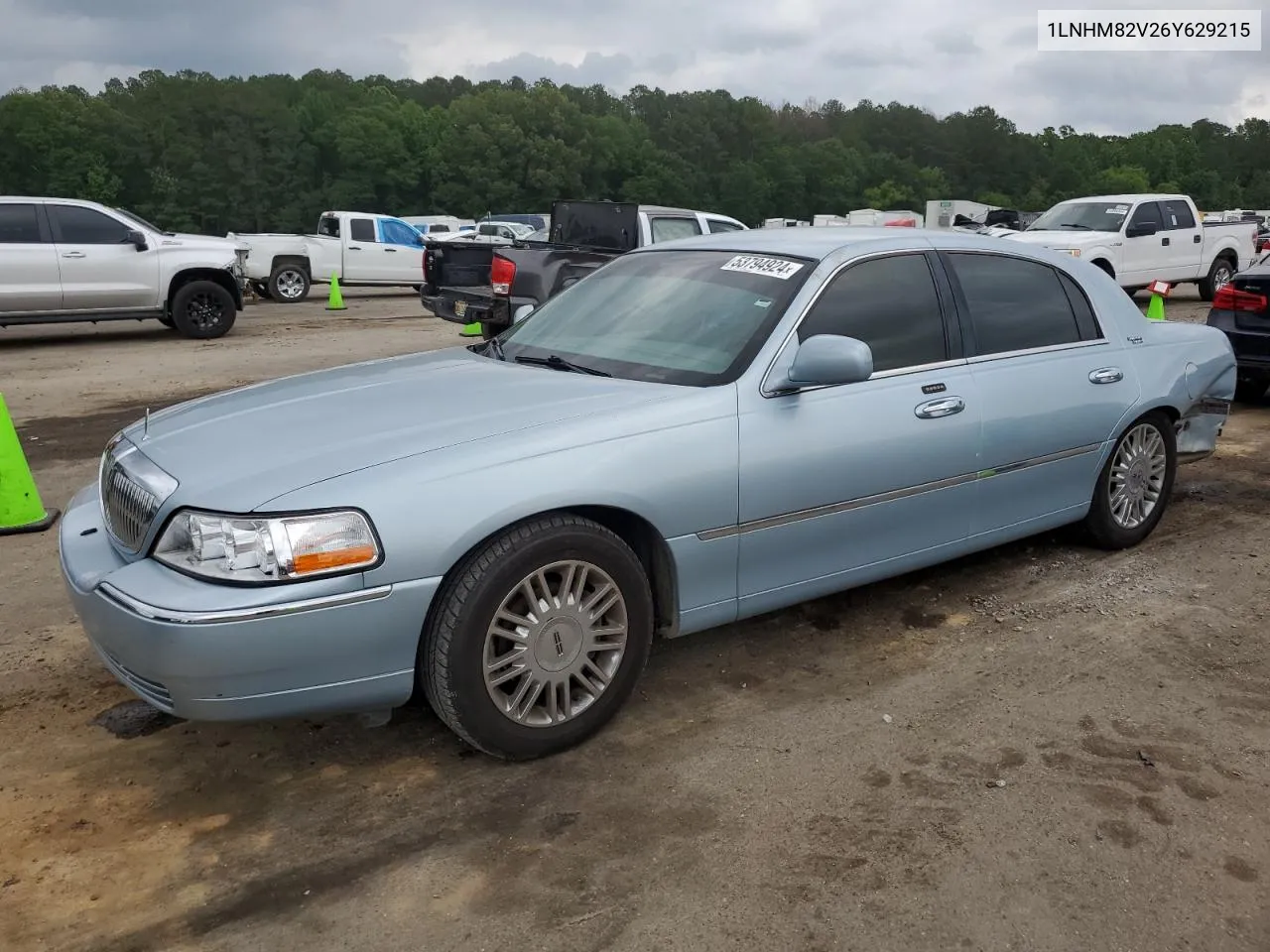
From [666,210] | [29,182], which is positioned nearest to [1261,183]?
[29,182]

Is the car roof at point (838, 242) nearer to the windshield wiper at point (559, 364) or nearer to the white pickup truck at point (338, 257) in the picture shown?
the windshield wiper at point (559, 364)

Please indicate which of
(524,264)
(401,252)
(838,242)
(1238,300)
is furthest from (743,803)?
(401,252)

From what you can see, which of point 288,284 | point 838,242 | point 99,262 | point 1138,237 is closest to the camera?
point 838,242

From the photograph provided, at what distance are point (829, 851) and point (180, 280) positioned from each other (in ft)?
43.6

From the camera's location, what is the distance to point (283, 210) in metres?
73.9

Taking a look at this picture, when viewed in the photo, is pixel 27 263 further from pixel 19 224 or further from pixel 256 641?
pixel 256 641

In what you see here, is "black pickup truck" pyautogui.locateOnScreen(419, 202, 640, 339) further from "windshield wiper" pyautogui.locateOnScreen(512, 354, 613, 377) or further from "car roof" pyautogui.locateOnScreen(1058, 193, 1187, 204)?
"car roof" pyautogui.locateOnScreen(1058, 193, 1187, 204)

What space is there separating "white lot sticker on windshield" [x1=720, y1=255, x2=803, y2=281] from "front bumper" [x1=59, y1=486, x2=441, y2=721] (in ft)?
6.09

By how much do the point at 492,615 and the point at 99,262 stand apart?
12.2 meters

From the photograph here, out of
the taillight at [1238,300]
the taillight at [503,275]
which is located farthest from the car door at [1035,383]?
the taillight at [503,275]

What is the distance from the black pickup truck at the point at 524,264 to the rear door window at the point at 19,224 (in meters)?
4.65

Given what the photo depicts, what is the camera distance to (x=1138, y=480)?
5.19m

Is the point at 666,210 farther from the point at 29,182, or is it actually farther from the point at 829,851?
the point at 29,182

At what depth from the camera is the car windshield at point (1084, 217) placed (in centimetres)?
1608
